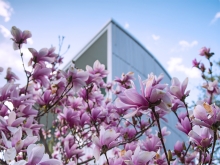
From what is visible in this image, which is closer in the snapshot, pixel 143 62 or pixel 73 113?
pixel 73 113

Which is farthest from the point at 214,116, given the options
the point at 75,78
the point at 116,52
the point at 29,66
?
the point at 116,52

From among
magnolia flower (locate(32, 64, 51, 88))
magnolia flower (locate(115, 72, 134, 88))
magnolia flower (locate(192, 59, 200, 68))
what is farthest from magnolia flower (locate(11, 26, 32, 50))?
magnolia flower (locate(192, 59, 200, 68))

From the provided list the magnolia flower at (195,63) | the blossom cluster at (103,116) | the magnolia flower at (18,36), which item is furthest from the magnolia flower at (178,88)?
the magnolia flower at (195,63)

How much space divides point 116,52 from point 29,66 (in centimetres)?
352

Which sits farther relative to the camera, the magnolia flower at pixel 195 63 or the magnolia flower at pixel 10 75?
the magnolia flower at pixel 195 63

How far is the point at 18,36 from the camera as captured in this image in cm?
104

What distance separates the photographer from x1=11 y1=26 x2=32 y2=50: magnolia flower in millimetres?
1030

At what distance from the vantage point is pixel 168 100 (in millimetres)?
545

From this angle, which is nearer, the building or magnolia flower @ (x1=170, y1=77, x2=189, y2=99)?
magnolia flower @ (x1=170, y1=77, x2=189, y2=99)

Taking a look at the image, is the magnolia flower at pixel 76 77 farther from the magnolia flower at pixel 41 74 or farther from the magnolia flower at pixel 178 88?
the magnolia flower at pixel 178 88

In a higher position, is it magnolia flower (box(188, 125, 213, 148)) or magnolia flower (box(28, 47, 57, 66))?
magnolia flower (box(28, 47, 57, 66))

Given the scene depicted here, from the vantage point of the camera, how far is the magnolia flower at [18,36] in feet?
3.38

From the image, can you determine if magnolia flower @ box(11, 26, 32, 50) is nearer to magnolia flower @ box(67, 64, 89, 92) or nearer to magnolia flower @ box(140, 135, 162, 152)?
magnolia flower @ box(67, 64, 89, 92)

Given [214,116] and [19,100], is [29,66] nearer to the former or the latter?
[19,100]
